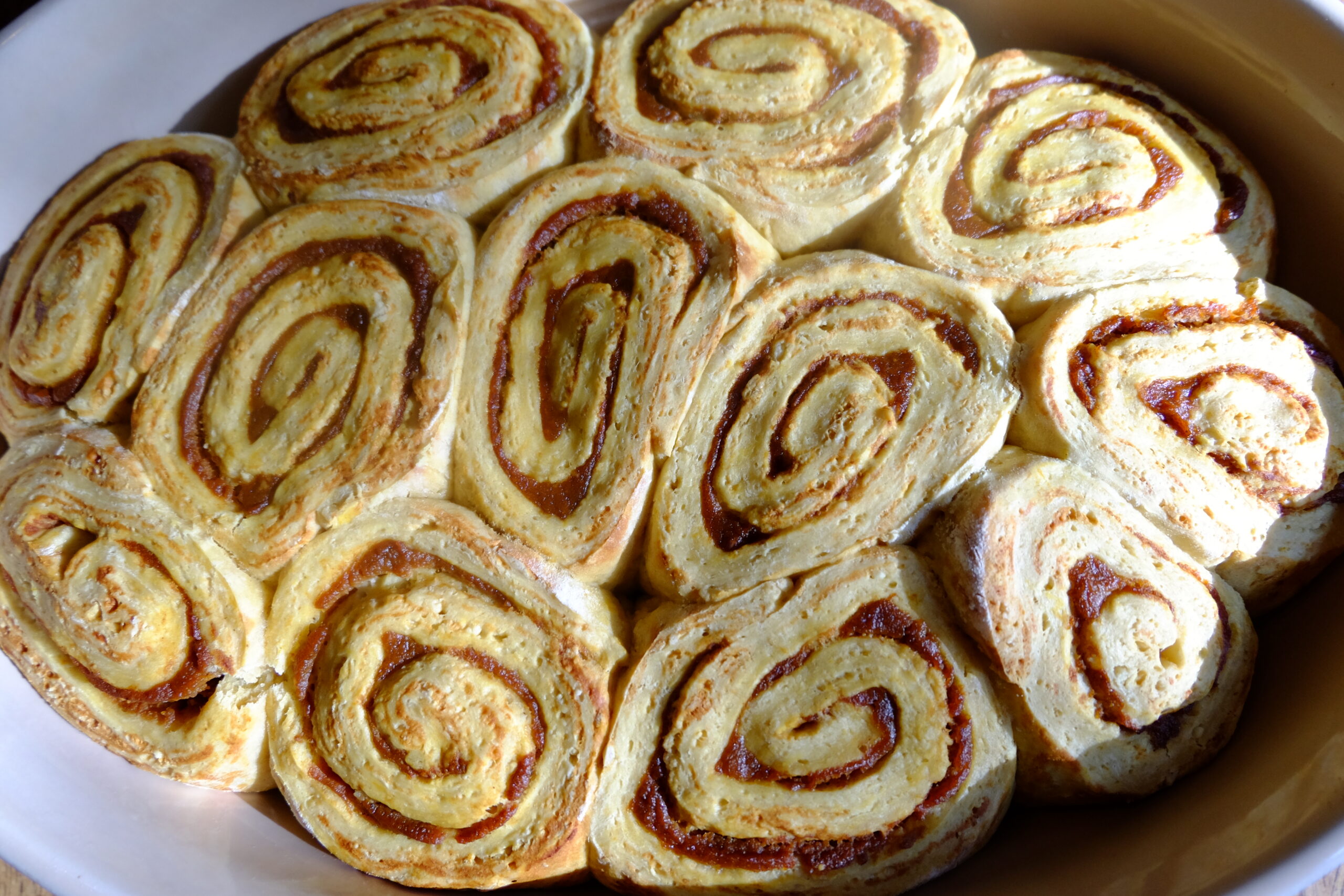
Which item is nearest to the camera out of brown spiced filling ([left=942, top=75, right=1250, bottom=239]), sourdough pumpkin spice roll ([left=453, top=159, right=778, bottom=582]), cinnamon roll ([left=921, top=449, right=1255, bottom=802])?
cinnamon roll ([left=921, top=449, right=1255, bottom=802])

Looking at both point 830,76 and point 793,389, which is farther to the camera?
point 830,76

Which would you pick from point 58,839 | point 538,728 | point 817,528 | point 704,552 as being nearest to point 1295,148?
point 817,528

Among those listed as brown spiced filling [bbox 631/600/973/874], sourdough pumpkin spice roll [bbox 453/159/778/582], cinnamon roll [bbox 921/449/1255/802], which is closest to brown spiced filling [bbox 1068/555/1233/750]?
cinnamon roll [bbox 921/449/1255/802]

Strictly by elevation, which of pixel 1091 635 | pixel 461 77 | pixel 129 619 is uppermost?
pixel 461 77

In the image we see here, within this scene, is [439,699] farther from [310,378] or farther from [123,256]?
[123,256]

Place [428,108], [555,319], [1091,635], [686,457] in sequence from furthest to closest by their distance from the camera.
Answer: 1. [428,108]
2. [555,319]
3. [686,457]
4. [1091,635]

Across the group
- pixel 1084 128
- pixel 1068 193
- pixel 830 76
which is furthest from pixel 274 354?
pixel 1084 128

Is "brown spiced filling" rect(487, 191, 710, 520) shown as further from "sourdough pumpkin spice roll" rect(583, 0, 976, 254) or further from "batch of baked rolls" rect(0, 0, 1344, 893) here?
"sourdough pumpkin spice roll" rect(583, 0, 976, 254)

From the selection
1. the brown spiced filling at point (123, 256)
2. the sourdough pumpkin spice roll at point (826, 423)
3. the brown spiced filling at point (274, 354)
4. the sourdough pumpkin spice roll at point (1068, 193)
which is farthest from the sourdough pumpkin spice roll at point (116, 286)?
the sourdough pumpkin spice roll at point (1068, 193)
